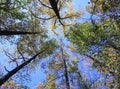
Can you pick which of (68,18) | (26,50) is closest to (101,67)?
(26,50)

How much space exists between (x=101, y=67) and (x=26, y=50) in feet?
36.0

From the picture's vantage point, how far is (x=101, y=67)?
672 inches

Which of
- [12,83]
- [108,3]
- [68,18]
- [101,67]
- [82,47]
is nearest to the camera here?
[108,3]

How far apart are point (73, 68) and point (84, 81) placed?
8.97 ft

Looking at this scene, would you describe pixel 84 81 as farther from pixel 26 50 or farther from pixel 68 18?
pixel 68 18

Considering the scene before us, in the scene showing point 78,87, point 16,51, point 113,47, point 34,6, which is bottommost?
point 78,87

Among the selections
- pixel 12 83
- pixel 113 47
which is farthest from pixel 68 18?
pixel 113 47

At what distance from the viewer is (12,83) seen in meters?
24.0

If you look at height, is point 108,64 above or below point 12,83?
above

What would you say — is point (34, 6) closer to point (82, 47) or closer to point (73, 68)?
point (73, 68)

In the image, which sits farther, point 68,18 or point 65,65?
point 68,18

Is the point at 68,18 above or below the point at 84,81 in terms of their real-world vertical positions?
above

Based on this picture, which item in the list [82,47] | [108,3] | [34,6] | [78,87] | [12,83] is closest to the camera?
[108,3]

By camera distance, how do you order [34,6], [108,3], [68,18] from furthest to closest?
1. [68,18]
2. [34,6]
3. [108,3]
